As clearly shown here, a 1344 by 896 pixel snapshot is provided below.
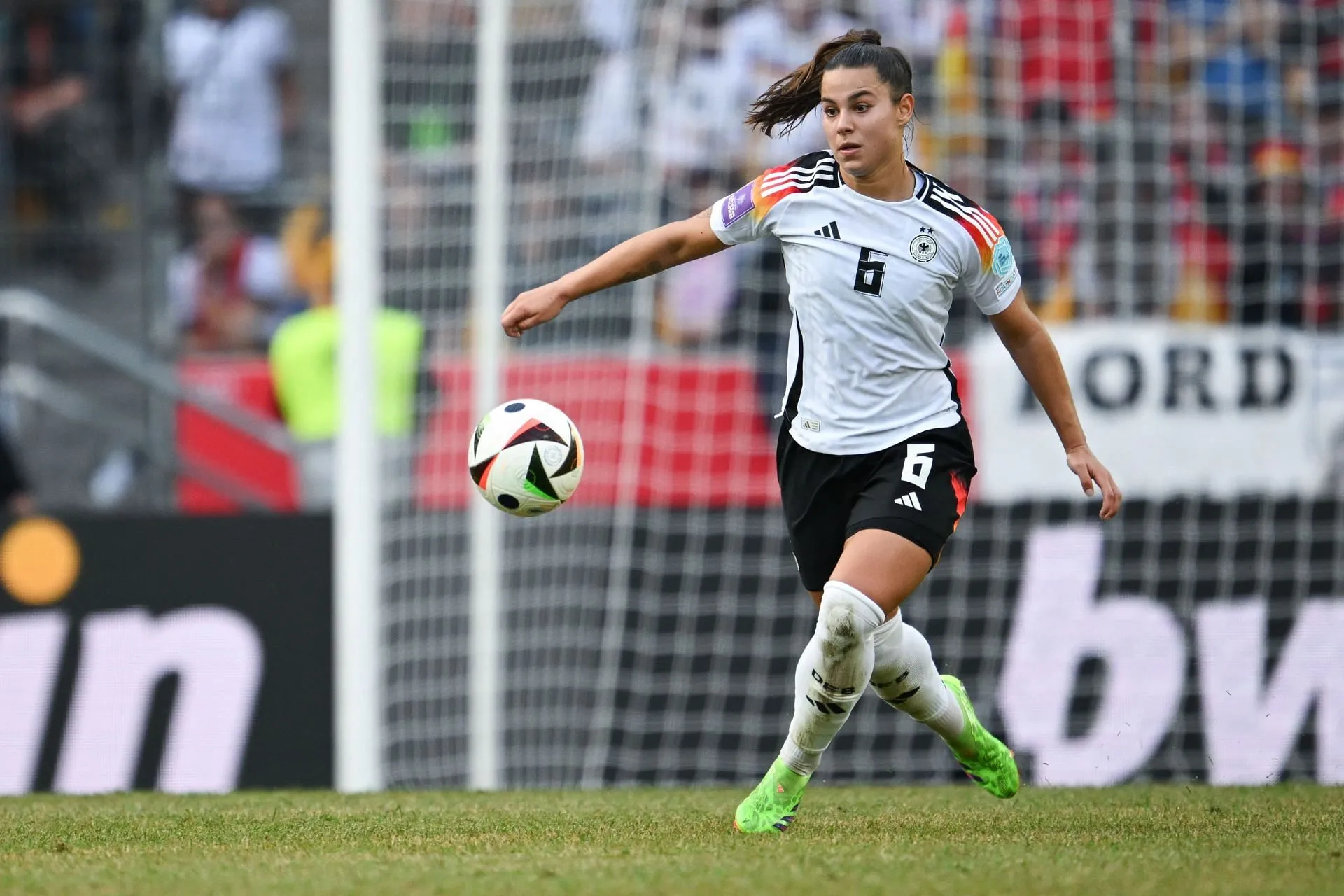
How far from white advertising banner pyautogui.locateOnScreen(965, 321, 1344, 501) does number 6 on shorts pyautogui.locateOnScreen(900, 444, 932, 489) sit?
12.2 feet

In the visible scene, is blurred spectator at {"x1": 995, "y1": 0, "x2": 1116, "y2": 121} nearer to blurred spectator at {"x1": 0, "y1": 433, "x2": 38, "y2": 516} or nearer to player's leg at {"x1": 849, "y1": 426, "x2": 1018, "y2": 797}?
player's leg at {"x1": 849, "y1": 426, "x2": 1018, "y2": 797}

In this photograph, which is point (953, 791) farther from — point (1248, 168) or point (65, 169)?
point (65, 169)

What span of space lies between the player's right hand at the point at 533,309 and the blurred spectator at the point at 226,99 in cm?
816

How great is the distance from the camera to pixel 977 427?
9.46 metres

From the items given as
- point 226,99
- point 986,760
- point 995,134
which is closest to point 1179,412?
point 995,134

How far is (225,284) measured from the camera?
42.9ft

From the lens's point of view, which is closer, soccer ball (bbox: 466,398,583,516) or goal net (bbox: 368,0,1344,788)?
soccer ball (bbox: 466,398,583,516)

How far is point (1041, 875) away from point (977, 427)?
522 cm

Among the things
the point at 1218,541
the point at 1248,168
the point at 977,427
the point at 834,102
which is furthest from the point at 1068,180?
the point at 834,102

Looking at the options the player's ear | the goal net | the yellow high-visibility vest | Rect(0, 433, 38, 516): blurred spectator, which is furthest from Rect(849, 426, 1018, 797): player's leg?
the yellow high-visibility vest

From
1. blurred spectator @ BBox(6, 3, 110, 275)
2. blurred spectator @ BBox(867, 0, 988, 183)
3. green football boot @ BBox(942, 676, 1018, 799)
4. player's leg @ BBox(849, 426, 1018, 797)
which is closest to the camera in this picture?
player's leg @ BBox(849, 426, 1018, 797)

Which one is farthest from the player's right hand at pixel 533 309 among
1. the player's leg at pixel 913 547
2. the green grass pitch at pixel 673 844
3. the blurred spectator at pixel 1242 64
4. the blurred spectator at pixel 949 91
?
the blurred spectator at pixel 1242 64

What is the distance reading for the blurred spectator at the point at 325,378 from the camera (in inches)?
406

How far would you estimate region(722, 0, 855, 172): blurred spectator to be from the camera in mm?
10562
